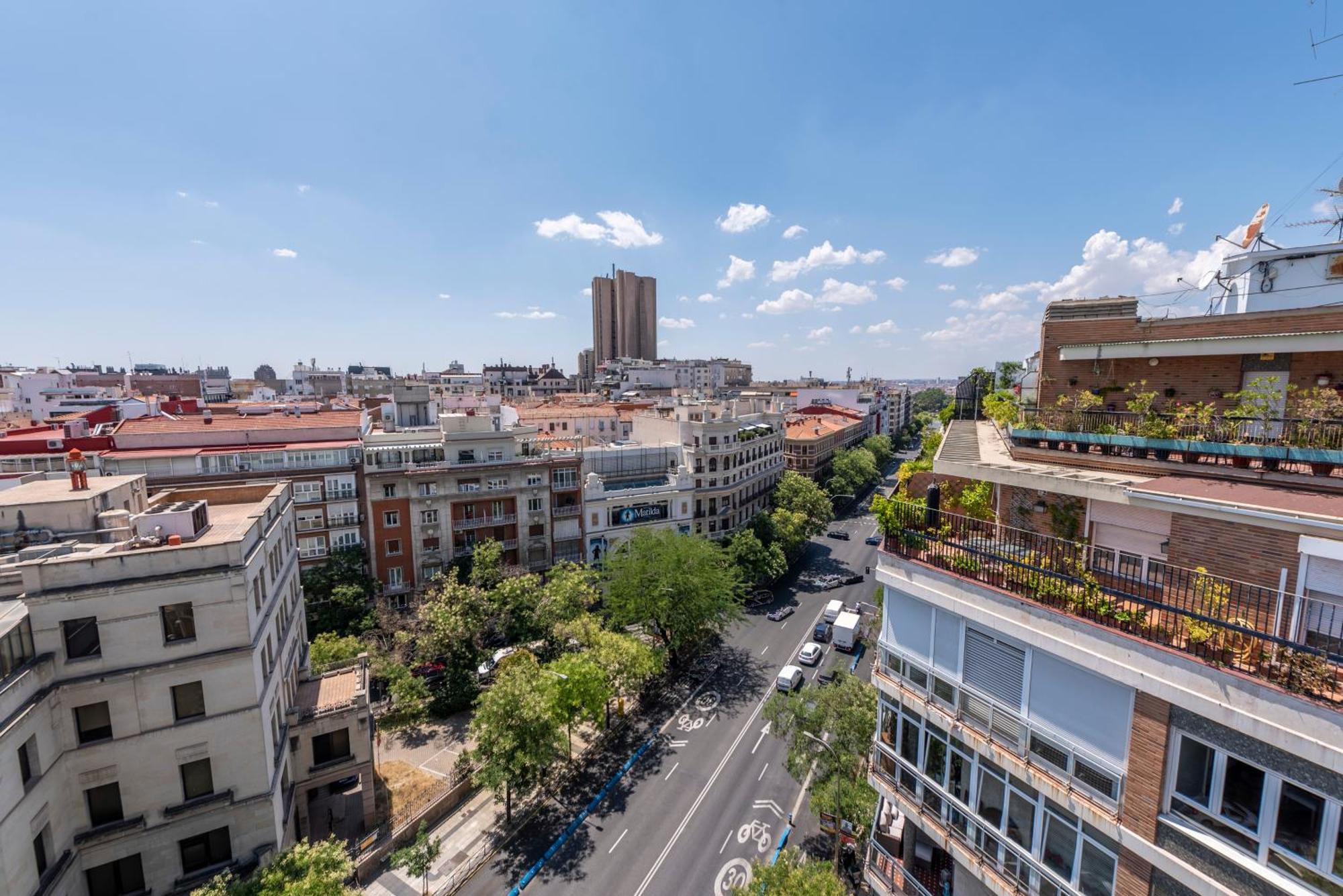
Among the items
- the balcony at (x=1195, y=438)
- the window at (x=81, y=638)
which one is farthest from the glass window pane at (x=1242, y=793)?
the window at (x=81, y=638)

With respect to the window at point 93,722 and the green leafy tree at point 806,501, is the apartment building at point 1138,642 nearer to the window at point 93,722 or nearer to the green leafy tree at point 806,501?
the window at point 93,722

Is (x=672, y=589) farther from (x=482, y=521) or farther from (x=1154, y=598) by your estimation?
(x=1154, y=598)

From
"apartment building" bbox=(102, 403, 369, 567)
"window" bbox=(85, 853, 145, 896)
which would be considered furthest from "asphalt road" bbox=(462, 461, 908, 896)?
"apartment building" bbox=(102, 403, 369, 567)

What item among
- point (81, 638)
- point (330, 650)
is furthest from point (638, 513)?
point (81, 638)

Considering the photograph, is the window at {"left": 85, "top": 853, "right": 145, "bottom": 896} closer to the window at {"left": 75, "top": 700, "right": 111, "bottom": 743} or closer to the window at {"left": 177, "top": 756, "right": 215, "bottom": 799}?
the window at {"left": 177, "top": 756, "right": 215, "bottom": 799}

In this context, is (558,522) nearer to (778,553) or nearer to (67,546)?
(778,553)
